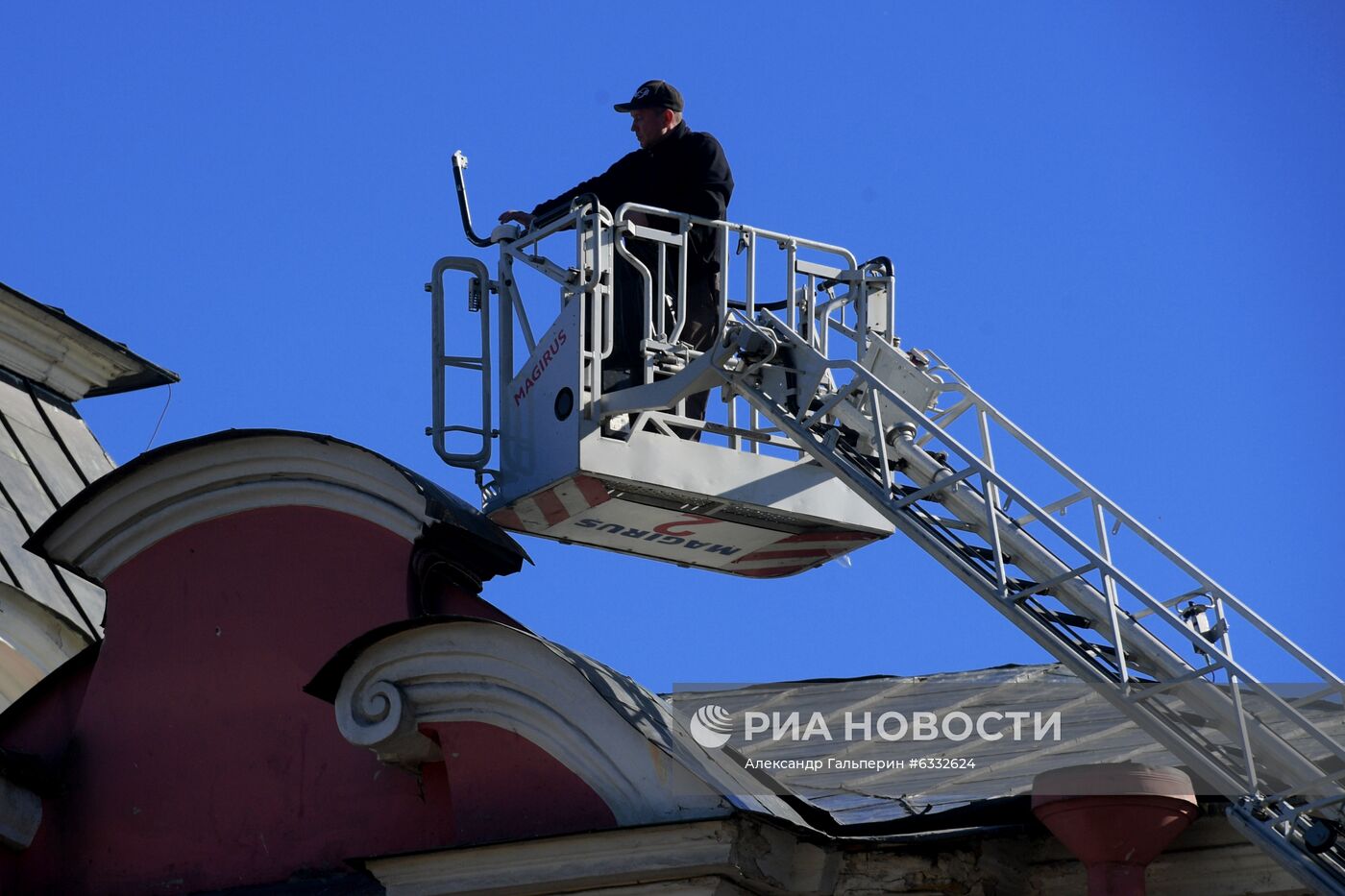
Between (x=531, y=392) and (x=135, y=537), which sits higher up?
(x=531, y=392)

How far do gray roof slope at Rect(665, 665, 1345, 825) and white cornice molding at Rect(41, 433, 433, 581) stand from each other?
203cm

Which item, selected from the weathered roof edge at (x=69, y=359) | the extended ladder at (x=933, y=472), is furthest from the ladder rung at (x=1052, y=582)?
the weathered roof edge at (x=69, y=359)

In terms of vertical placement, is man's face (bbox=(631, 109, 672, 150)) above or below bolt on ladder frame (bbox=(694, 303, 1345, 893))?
above

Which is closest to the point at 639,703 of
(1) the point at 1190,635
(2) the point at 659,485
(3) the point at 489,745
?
(3) the point at 489,745

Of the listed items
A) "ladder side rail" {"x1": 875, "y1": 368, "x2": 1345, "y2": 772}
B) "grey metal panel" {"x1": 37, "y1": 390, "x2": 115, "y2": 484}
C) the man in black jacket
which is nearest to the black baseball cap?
the man in black jacket

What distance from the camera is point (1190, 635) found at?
37.6ft

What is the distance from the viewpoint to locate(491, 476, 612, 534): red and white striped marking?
1362 cm

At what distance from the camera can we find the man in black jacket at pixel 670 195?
14.1m

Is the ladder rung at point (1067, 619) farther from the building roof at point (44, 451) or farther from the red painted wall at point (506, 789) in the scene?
the building roof at point (44, 451)

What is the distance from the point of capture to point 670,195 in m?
14.3

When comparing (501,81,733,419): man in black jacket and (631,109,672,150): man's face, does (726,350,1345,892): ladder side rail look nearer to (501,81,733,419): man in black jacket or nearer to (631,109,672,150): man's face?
(501,81,733,419): man in black jacket

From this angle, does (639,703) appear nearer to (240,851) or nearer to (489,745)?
(489,745)

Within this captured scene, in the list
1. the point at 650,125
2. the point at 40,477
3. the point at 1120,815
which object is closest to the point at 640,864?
the point at 1120,815

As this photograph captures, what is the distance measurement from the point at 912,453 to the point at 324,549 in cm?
301
